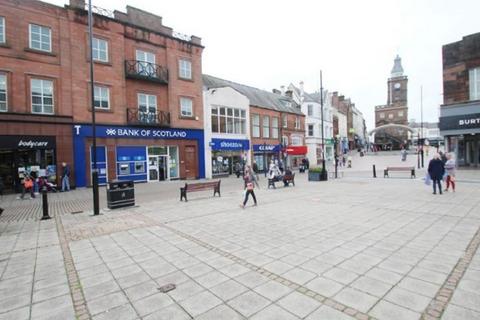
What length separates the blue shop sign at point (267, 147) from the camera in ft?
98.6

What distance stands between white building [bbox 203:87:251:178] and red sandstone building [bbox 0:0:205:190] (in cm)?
104

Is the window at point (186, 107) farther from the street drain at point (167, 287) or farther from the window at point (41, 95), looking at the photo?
the street drain at point (167, 287)

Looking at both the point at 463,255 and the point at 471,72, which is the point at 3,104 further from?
the point at 471,72

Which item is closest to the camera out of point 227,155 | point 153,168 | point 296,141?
point 153,168

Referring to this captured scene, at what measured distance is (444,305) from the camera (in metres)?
3.19

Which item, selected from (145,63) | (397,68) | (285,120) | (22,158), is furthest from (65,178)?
(397,68)

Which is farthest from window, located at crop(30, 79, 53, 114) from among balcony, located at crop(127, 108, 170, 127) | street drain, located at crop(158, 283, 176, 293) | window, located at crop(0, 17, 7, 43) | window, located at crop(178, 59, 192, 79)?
street drain, located at crop(158, 283, 176, 293)

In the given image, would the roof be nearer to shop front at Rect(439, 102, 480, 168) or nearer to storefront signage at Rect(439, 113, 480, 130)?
storefront signage at Rect(439, 113, 480, 130)

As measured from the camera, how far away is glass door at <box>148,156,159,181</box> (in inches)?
824

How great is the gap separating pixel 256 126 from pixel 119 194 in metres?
21.6

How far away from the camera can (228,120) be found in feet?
89.1

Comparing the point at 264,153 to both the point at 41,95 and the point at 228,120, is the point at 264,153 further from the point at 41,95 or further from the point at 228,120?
the point at 41,95

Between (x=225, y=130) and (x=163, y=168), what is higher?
(x=225, y=130)

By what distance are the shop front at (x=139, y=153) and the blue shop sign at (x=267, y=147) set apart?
7.84 m
